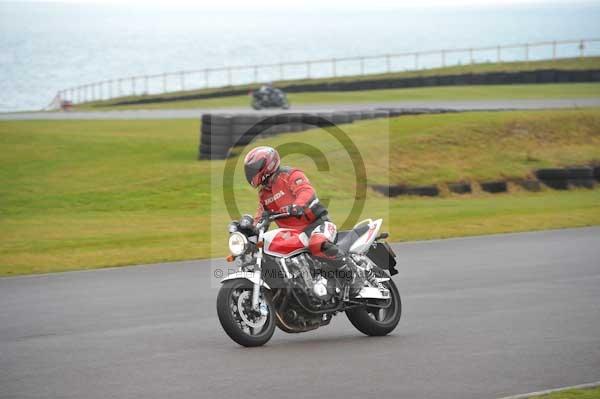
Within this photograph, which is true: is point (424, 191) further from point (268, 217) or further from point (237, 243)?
point (237, 243)

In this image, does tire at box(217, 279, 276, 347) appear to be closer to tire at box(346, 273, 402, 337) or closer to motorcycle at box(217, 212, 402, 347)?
motorcycle at box(217, 212, 402, 347)

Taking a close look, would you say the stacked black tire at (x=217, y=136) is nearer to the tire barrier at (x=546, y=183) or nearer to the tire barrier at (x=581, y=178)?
the tire barrier at (x=546, y=183)

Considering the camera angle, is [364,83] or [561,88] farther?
[364,83]

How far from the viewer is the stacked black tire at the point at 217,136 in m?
25.0

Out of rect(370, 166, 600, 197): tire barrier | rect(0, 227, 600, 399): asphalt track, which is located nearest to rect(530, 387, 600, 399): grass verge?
rect(0, 227, 600, 399): asphalt track

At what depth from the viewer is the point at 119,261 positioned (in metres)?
14.4

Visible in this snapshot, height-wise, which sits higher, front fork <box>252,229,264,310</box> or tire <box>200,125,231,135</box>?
front fork <box>252,229,264,310</box>

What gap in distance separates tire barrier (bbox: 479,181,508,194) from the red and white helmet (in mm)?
14820

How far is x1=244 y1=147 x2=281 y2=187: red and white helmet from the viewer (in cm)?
844

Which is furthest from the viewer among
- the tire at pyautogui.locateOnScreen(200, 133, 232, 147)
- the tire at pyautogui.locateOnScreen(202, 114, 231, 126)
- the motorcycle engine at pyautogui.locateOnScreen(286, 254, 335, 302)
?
the tire at pyautogui.locateOnScreen(200, 133, 232, 147)

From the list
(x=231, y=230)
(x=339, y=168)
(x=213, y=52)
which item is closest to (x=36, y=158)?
(x=339, y=168)

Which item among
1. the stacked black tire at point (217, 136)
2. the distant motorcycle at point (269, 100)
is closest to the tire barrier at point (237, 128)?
the stacked black tire at point (217, 136)

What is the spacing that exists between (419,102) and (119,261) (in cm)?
2863

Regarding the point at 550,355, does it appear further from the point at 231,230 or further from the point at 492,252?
the point at 492,252
